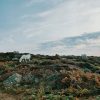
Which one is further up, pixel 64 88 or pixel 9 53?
pixel 9 53

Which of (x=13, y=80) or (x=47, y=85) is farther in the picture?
(x=13, y=80)

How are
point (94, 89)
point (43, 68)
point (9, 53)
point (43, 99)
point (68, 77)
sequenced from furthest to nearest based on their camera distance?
point (9, 53)
point (43, 68)
point (68, 77)
point (94, 89)
point (43, 99)

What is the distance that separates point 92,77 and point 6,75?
7.82 metres

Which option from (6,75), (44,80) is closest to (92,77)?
(44,80)

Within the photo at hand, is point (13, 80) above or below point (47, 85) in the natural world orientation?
above

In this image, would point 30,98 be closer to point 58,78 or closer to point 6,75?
point 58,78

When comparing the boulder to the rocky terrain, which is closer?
the rocky terrain

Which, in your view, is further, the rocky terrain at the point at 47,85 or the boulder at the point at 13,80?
the boulder at the point at 13,80

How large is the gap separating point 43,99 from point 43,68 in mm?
10245

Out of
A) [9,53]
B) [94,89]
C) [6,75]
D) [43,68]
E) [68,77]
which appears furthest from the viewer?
[9,53]

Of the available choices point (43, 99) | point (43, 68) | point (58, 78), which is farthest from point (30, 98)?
point (43, 68)

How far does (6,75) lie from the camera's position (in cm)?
3209

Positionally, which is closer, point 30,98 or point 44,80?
point 30,98

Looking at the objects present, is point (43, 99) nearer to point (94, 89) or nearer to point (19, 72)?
point (94, 89)
